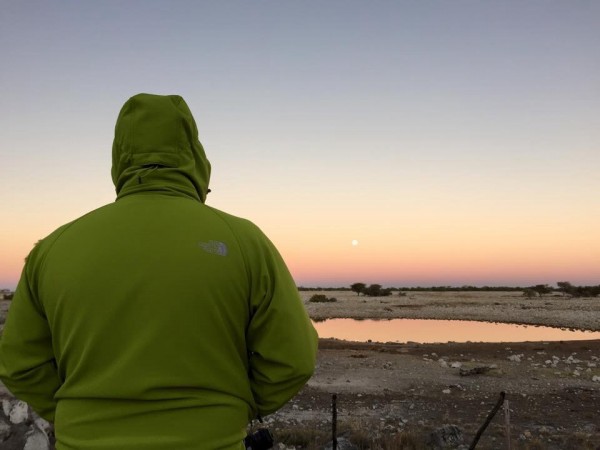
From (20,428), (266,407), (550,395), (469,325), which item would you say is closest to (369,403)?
(550,395)

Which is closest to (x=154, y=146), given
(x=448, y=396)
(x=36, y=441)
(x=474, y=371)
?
(x=36, y=441)

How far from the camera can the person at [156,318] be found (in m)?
1.63

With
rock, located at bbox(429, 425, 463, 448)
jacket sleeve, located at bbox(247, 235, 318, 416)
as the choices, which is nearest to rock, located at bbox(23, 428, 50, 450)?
rock, located at bbox(429, 425, 463, 448)

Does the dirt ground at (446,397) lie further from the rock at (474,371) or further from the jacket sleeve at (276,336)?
the jacket sleeve at (276,336)

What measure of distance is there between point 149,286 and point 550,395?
13.4 metres

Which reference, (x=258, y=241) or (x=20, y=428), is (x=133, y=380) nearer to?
(x=258, y=241)

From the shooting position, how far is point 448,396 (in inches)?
497

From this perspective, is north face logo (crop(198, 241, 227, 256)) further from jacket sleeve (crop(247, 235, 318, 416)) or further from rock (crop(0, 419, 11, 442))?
rock (crop(0, 419, 11, 442))

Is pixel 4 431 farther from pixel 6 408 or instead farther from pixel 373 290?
pixel 373 290

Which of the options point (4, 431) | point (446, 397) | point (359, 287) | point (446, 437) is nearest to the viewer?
point (4, 431)

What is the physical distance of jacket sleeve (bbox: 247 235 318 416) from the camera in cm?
179

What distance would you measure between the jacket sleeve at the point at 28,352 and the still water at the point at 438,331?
26010 mm

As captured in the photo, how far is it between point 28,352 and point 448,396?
12291 millimetres

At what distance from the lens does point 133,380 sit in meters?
1.62
